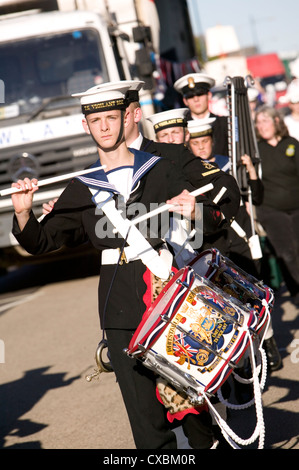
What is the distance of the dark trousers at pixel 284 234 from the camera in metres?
8.74

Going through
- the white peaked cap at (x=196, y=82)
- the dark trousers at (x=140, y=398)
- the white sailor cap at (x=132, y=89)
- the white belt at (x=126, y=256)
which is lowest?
the dark trousers at (x=140, y=398)

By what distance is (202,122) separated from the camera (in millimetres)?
6609

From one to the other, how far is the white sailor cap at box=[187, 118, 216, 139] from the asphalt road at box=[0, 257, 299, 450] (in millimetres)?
1865

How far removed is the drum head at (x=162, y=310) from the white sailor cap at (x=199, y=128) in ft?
8.84

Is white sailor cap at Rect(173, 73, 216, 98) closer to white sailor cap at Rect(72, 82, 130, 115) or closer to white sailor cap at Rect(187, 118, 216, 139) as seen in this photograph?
white sailor cap at Rect(187, 118, 216, 139)

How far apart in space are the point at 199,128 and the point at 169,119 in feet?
1.58

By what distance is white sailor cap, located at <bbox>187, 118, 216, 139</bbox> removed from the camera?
6.52 metres

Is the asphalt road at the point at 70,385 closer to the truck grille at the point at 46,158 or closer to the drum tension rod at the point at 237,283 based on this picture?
the drum tension rod at the point at 237,283

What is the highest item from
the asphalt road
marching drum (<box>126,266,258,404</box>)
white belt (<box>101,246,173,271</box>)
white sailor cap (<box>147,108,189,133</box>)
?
white sailor cap (<box>147,108,189,133</box>)

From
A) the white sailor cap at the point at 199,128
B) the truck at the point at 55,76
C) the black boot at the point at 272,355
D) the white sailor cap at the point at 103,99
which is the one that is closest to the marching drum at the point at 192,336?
the white sailor cap at the point at 103,99

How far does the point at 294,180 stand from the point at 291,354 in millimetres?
2125

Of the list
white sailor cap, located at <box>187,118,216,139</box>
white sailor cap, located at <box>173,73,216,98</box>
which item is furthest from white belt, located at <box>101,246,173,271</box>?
white sailor cap, located at <box>173,73,216,98</box>
